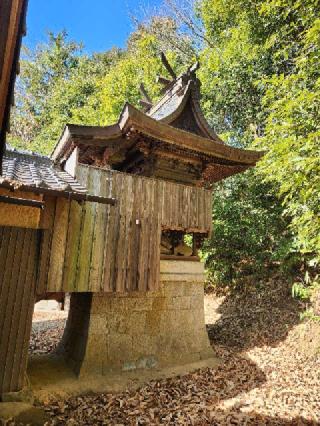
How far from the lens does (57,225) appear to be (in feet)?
20.2

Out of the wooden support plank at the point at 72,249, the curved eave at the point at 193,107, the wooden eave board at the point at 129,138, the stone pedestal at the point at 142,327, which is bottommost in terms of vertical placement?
the stone pedestal at the point at 142,327

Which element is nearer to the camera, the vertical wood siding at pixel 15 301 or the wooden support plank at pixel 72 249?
the vertical wood siding at pixel 15 301

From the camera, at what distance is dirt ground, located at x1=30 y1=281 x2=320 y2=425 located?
5.37 meters

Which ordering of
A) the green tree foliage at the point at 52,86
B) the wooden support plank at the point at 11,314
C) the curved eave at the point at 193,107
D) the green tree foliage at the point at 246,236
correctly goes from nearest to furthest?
the wooden support plank at the point at 11,314 → the curved eave at the point at 193,107 → the green tree foliage at the point at 246,236 → the green tree foliage at the point at 52,86

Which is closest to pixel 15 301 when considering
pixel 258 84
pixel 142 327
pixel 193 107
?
pixel 142 327

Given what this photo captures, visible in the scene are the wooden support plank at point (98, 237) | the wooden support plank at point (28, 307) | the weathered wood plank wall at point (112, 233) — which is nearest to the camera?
the wooden support plank at point (28, 307)

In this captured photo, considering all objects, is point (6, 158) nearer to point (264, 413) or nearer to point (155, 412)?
point (155, 412)

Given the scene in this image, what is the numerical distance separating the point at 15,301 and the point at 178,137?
17.2 ft

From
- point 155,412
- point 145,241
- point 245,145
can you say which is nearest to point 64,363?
point 155,412

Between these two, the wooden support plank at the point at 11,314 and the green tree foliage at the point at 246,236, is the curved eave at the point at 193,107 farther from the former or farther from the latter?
the wooden support plank at the point at 11,314

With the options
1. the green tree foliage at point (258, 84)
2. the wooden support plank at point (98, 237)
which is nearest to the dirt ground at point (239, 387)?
the wooden support plank at point (98, 237)

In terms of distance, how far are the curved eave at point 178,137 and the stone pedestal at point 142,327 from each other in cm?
324

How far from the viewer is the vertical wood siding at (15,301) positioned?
17.0ft

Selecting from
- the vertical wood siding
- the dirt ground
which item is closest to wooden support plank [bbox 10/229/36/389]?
the vertical wood siding
